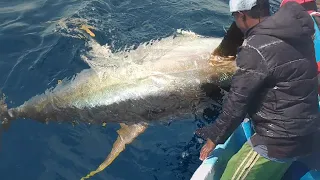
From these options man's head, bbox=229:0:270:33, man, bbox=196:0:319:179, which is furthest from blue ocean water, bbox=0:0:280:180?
man's head, bbox=229:0:270:33

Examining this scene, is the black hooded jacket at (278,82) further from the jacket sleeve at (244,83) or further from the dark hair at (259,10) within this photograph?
the dark hair at (259,10)

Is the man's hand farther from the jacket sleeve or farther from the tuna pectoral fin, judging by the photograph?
the tuna pectoral fin

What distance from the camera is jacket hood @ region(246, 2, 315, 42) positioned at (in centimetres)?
324

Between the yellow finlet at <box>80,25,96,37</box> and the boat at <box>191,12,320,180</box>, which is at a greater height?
the yellow finlet at <box>80,25,96,37</box>

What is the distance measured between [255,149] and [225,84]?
1.22 meters

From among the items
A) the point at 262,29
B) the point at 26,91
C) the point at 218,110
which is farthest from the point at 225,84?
the point at 26,91

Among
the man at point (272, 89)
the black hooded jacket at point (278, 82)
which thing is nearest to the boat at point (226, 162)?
the man at point (272, 89)

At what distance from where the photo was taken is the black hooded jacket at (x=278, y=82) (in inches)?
128

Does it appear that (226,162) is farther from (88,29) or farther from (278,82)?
(88,29)

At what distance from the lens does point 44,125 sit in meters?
5.68

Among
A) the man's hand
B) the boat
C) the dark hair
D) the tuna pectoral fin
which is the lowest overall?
the tuna pectoral fin

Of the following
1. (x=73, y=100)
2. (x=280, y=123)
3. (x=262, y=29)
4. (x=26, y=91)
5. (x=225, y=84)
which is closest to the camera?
(x=262, y=29)

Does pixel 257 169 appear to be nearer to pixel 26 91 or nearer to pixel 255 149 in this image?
pixel 255 149

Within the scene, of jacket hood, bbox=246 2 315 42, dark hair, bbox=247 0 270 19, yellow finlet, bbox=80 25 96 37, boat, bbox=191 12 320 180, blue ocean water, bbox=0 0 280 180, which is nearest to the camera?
jacket hood, bbox=246 2 315 42
